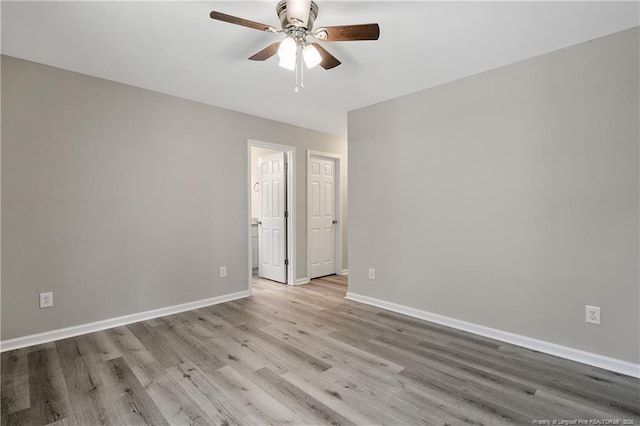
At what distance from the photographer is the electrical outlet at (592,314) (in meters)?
2.31

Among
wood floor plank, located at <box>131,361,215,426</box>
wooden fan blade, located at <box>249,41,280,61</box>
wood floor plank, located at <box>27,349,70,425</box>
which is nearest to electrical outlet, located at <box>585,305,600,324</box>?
wood floor plank, located at <box>131,361,215,426</box>

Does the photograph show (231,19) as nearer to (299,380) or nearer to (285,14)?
(285,14)

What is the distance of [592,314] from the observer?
2328 mm

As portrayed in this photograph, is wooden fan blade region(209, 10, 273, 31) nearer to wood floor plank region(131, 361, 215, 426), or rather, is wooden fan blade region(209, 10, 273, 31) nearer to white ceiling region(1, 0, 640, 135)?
white ceiling region(1, 0, 640, 135)

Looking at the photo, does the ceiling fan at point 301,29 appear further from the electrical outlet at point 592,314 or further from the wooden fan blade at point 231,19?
the electrical outlet at point 592,314

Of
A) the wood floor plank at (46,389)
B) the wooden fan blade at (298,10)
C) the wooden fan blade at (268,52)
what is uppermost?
the wooden fan blade at (298,10)

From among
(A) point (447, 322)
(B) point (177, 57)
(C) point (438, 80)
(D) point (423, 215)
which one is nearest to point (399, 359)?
(A) point (447, 322)

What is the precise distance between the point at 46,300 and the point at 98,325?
483 millimetres

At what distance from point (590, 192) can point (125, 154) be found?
→ 13.4ft

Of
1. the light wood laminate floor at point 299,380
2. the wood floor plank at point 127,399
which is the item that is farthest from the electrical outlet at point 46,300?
the wood floor plank at point 127,399

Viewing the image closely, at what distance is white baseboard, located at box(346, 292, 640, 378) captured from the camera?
2.21 m

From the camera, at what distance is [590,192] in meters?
2.32

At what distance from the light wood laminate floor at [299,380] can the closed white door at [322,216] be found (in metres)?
2.06

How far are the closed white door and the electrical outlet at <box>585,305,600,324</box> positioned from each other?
3402mm
